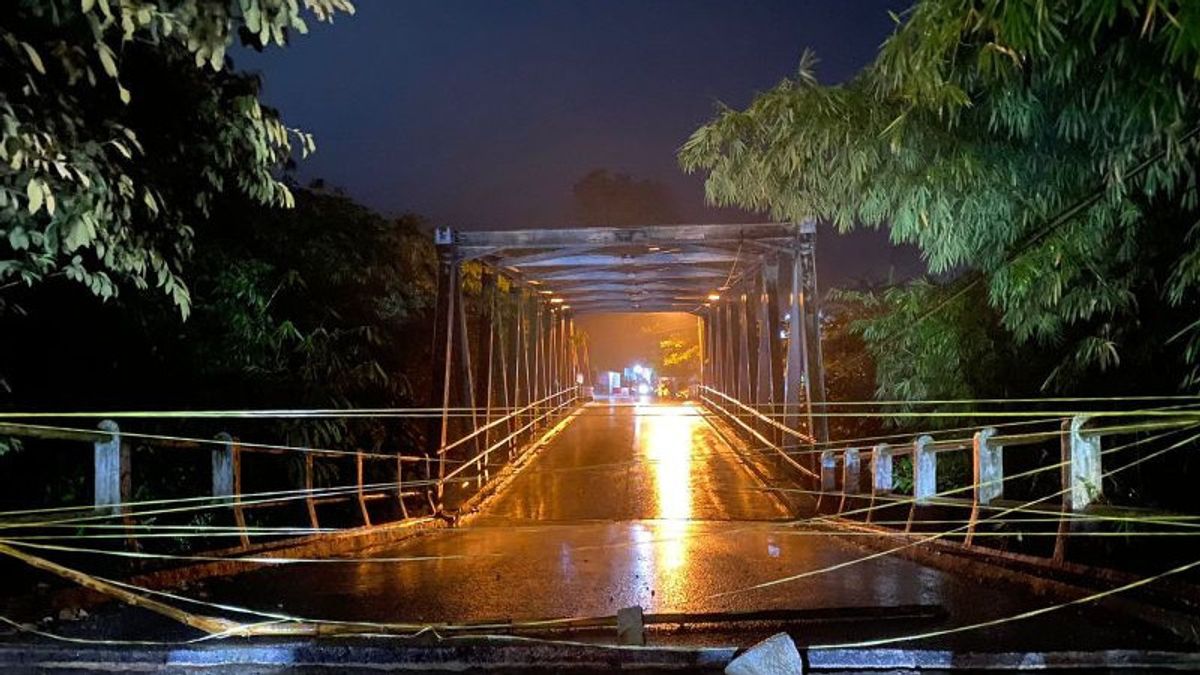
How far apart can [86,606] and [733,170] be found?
4475 millimetres

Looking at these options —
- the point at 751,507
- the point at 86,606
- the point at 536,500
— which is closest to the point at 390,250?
the point at 536,500

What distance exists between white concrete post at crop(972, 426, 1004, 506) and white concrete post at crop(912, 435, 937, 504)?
902mm

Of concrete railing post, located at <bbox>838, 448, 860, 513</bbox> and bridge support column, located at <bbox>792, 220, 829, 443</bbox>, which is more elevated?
bridge support column, located at <bbox>792, 220, 829, 443</bbox>

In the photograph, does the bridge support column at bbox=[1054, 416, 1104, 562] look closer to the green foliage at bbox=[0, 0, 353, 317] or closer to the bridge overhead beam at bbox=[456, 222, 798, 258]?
the green foliage at bbox=[0, 0, 353, 317]

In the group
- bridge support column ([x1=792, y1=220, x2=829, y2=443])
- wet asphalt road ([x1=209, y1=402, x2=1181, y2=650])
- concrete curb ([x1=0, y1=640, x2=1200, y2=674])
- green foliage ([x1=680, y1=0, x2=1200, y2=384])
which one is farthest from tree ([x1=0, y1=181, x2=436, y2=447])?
bridge support column ([x1=792, y1=220, x2=829, y2=443])

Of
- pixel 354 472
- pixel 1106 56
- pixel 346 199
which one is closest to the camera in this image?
pixel 1106 56

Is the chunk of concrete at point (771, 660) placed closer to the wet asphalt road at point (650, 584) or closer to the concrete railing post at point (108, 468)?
the wet asphalt road at point (650, 584)

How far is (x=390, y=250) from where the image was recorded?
577 inches

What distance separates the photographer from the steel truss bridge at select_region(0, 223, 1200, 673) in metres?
3.88

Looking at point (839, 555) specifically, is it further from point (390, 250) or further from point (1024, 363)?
point (390, 250)

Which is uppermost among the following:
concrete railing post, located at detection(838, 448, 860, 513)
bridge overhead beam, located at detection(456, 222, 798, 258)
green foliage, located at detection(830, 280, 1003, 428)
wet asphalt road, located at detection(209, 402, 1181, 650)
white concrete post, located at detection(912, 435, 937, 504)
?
bridge overhead beam, located at detection(456, 222, 798, 258)

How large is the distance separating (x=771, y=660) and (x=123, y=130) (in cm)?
367

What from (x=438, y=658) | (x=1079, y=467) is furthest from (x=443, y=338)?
(x=1079, y=467)

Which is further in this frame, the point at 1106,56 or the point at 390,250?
the point at 390,250
